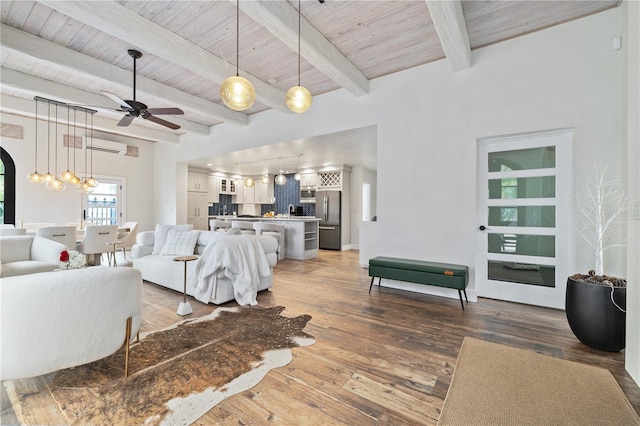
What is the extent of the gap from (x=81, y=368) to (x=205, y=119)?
5935 millimetres

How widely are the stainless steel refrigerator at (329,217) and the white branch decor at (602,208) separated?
19.5 feet

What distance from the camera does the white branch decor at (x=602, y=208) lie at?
114 inches

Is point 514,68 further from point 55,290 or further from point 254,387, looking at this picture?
point 55,290

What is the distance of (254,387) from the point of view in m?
1.84

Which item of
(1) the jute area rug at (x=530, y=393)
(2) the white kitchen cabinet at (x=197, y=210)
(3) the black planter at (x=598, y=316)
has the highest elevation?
(2) the white kitchen cabinet at (x=197, y=210)

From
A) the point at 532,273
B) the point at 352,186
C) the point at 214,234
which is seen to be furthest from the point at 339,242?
the point at 532,273

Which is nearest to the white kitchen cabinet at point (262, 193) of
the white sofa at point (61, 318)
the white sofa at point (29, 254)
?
the white sofa at point (29, 254)

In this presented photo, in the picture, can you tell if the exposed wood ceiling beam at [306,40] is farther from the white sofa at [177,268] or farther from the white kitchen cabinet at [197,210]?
the white kitchen cabinet at [197,210]

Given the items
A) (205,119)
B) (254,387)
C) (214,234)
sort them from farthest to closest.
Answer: (205,119) → (214,234) → (254,387)

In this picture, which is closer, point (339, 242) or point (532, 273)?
point (532, 273)

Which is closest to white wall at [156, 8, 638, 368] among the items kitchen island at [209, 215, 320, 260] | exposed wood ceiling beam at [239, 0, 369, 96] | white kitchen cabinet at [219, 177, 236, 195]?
exposed wood ceiling beam at [239, 0, 369, 96]

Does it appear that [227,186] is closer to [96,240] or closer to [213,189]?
[213,189]

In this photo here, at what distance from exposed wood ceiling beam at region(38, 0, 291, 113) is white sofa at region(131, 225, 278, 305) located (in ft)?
8.01

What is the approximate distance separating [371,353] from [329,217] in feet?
21.4
